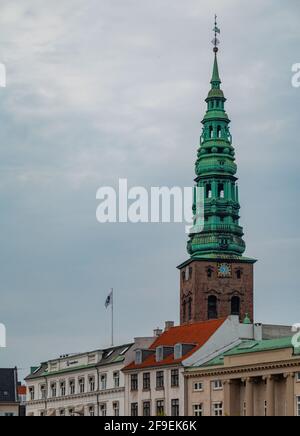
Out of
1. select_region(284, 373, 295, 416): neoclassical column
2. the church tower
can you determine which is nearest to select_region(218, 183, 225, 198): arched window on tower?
the church tower

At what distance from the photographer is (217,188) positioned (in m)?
166

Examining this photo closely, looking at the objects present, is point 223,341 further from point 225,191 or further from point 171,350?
point 225,191

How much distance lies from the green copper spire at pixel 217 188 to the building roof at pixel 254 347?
5008 centimetres

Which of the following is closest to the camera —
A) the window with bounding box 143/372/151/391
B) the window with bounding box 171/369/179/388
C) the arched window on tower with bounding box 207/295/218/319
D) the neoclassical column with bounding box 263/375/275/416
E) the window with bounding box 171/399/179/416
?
the neoclassical column with bounding box 263/375/275/416

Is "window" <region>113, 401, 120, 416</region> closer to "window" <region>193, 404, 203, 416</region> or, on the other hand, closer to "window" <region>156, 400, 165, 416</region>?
"window" <region>156, 400, 165, 416</region>

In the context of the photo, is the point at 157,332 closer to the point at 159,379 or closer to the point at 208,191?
the point at 159,379

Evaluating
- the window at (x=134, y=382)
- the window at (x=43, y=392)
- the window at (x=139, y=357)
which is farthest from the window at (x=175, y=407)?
the window at (x=43, y=392)

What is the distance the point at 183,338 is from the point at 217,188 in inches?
1785

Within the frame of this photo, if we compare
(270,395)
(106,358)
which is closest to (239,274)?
(106,358)

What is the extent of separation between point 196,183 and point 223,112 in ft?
34.5

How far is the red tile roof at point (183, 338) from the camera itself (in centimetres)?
11812

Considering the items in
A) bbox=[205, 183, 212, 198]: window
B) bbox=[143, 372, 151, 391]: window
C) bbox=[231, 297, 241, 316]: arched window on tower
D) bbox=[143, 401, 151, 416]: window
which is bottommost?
bbox=[143, 401, 151, 416]: window

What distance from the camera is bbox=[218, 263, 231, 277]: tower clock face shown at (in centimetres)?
17050

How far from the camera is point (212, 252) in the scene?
170m
